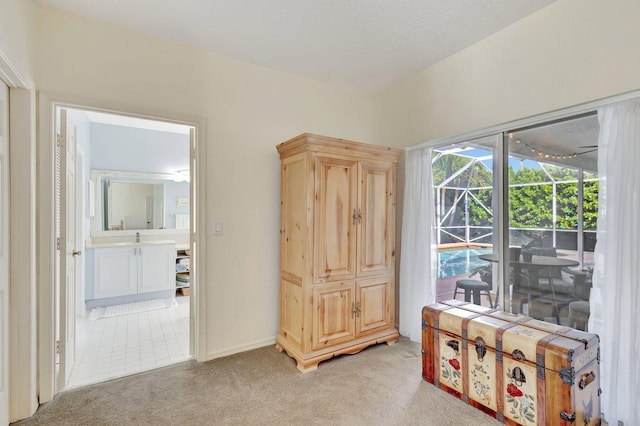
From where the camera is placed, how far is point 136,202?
4.69 meters

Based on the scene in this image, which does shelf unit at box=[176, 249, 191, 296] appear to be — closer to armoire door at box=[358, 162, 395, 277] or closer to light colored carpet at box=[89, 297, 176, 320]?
light colored carpet at box=[89, 297, 176, 320]

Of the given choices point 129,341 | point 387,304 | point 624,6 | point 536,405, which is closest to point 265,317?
point 387,304

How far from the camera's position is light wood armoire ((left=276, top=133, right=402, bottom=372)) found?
2.43m

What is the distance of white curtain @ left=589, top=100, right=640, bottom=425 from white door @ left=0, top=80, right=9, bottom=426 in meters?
3.47

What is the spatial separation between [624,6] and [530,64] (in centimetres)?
50

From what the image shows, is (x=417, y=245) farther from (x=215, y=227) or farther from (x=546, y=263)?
(x=215, y=227)

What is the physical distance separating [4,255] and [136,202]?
3.16 m

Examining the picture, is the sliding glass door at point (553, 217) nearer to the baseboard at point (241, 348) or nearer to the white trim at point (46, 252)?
the baseboard at point (241, 348)

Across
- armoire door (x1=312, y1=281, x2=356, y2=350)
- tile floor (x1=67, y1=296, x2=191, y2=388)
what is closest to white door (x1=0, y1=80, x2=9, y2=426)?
tile floor (x1=67, y1=296, x2=191, y2=388)

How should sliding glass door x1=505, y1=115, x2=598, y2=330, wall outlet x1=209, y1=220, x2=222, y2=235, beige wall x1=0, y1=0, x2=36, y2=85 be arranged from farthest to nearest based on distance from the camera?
wall outlet x1=209, y1=220, x2=222, y2=235, sliding glass door x1=505, y1=115, x2=598, y2=330, beige wall x1=0, y1=0, x2=36, y2=85

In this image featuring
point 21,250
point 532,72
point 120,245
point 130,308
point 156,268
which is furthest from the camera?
point 156,268

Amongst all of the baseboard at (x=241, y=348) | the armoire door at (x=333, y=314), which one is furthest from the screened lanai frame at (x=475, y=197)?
the baseboard at (x=241, y=348)

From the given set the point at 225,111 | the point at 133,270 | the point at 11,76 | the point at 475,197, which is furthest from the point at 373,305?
the point at 133,270

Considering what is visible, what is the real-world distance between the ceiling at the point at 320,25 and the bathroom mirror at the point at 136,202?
296cm
